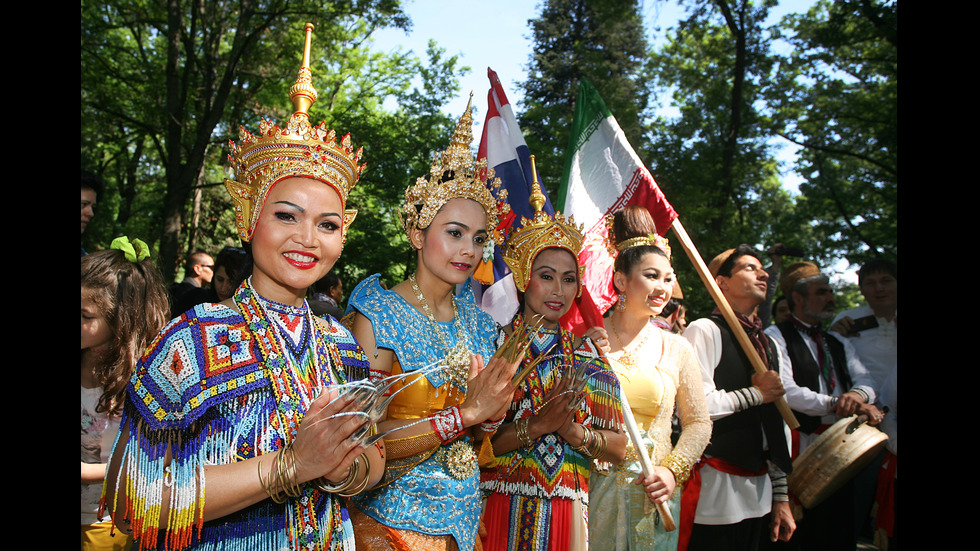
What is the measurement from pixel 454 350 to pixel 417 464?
50 cm

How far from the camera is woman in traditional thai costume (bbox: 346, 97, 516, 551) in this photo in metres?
2.36

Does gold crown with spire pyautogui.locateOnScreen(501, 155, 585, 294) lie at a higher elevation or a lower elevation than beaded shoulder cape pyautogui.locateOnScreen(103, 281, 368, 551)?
higher

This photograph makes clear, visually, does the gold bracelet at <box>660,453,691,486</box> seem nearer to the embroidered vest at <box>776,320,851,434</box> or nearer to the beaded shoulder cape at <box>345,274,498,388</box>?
the beaded shoulder cape at <box>345,274,498,388</box>

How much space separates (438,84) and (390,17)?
2615 mm

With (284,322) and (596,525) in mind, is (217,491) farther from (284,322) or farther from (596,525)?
(596,525)

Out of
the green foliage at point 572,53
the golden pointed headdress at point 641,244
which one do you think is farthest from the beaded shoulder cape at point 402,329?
the green foliage at point 572,53

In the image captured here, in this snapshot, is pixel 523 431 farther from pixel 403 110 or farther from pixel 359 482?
pixel 403 110

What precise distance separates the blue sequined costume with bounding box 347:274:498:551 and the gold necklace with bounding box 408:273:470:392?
0.08 ft

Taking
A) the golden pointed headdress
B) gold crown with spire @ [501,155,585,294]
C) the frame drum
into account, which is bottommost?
the frame drum

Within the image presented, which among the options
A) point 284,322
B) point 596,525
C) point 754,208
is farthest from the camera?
point 754,208

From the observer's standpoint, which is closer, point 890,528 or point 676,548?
point 676,548

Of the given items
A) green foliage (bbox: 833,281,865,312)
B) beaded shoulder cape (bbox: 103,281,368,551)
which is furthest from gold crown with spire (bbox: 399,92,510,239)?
green foliage (bbox: 833,281,865,312)
